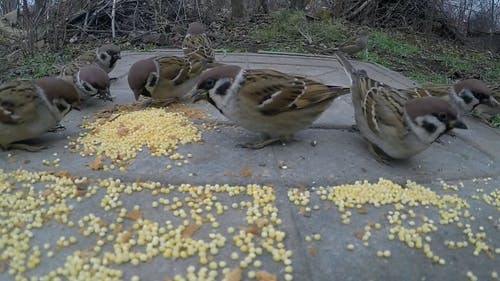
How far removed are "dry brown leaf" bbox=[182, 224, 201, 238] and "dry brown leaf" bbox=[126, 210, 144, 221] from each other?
278mm

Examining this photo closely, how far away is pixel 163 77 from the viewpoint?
4008mm

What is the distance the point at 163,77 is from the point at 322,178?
6.47 feet

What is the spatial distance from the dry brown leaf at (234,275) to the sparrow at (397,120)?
1466mm

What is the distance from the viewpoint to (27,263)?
77.9 inches

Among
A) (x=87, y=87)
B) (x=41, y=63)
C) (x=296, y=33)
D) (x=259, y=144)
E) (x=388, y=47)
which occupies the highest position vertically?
(x=87, y=87)

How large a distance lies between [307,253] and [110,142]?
176cm

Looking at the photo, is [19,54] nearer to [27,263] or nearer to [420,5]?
[27,263]

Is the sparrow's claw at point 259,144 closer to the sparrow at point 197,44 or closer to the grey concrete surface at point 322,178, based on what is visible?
the grey concrete surface at point 322,178

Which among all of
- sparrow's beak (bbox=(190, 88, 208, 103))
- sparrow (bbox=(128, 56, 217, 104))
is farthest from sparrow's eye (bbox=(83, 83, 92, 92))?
sparrow's beak (bbox=(190, 88, 208, 103))

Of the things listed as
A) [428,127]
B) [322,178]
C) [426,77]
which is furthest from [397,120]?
[426,77]

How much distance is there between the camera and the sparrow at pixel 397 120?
2686 mm

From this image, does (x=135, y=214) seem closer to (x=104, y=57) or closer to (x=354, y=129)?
(x=354, y=129)

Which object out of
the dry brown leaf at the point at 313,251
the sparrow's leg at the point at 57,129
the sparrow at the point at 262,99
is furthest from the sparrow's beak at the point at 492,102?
the sparrow's leg at the point at 57,129

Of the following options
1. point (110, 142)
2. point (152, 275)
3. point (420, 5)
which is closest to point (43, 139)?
point (110, 142)
